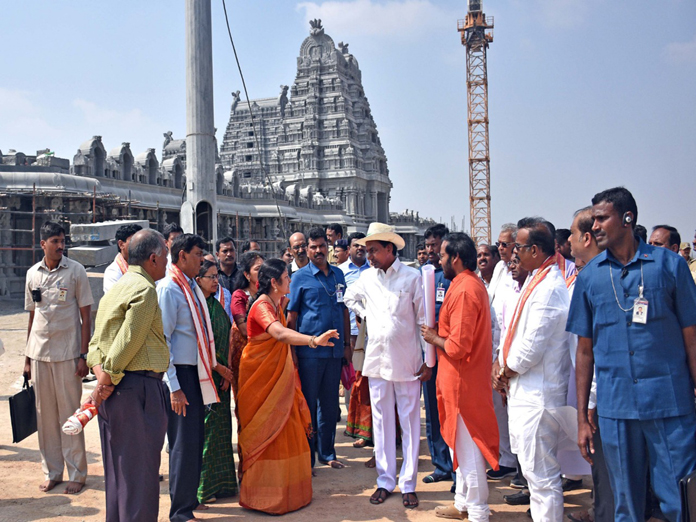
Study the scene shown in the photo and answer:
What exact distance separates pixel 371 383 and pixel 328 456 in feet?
3.93

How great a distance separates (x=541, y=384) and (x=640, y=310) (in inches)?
35.4

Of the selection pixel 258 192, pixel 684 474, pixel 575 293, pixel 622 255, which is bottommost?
pixel 684 474

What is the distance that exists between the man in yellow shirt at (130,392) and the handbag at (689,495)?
2.81 m

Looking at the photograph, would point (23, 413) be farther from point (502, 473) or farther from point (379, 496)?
point (502, 473)

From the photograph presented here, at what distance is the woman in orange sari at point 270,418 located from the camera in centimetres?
404

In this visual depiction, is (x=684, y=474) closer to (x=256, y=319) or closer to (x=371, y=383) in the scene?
(x=371, y=383)

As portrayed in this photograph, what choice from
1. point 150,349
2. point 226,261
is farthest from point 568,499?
point 226,261

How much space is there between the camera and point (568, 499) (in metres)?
4.39

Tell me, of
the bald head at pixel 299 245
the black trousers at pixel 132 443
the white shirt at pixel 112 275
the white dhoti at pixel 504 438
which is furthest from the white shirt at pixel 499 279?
the white shirt at pixel 112 275

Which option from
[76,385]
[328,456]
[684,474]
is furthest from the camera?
[328,456]

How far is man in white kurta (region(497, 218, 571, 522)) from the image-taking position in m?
3.40

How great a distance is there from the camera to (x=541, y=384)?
11.3ft

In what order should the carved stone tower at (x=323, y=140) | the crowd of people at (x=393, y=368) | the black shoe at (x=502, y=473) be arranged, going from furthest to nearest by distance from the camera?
the carved stone tower at (x=323, y=140) → the black shoe at (x=502, y=473) → the crowd of people at (x=393, y=368)

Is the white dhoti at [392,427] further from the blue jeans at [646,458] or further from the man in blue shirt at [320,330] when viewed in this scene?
the blue jeans at [646,458]
